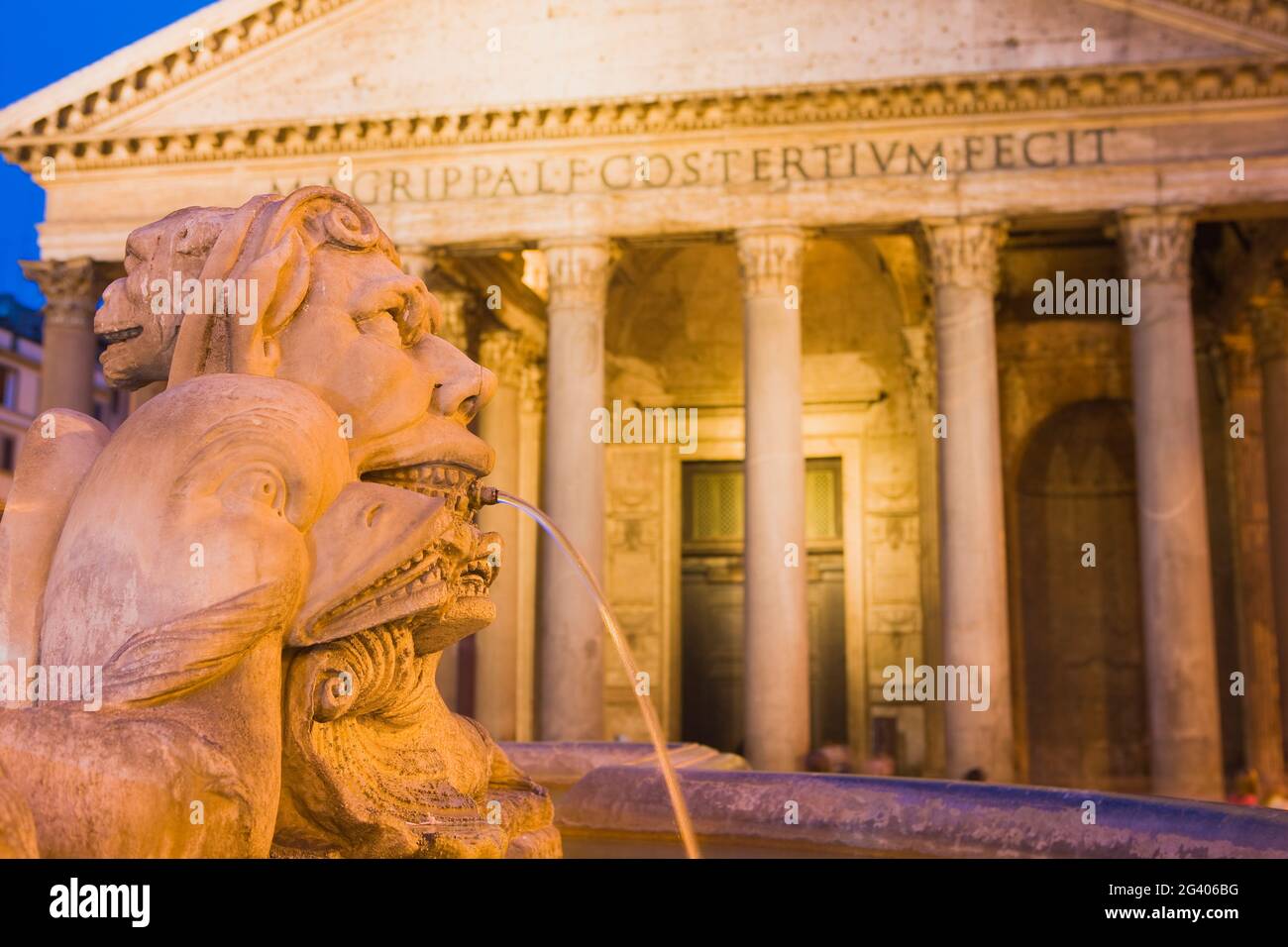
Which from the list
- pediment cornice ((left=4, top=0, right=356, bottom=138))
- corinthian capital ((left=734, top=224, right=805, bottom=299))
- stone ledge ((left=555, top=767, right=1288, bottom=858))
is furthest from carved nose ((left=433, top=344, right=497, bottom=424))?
pediment cornice ((left=4, top=0, right=356, bottom=138))

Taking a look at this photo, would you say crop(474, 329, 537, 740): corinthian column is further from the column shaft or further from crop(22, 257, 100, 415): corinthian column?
the column shaft

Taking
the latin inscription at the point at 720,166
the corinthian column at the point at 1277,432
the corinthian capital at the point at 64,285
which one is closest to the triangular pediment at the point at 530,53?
the latin inscription at the point at 720,166

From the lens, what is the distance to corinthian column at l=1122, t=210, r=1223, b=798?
16.5 meters

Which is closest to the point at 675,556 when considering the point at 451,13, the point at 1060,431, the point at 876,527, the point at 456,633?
the point at 876,527

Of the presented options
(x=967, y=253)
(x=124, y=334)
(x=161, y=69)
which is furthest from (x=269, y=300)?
(x=161, y=69)

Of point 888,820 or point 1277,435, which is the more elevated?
point 1277,435

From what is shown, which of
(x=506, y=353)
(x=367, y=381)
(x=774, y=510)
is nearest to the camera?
(x=367, y=381)

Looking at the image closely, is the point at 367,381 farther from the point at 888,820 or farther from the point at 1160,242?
the point at 1160,242

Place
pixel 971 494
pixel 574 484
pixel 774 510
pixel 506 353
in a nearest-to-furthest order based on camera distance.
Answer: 1. pixel 971 494
2. pixel 774 510
3. pixel 574 484
4. pixel 506 353

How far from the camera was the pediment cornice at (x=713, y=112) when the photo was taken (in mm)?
17328

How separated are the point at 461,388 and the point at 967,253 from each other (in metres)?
14.7

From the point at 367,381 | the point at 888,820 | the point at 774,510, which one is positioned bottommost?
the point at 888,820

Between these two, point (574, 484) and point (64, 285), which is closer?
point (574, 484)

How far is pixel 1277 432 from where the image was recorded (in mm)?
20484
